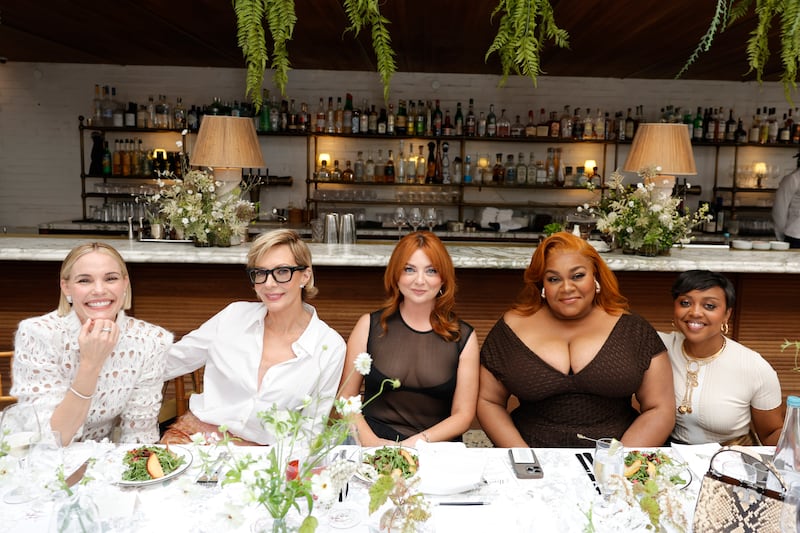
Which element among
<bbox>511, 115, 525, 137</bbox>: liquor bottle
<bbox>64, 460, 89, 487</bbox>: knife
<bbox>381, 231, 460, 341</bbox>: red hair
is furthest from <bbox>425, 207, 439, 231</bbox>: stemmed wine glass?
<bbox>64, 460, 89, 487</bbox>: knife

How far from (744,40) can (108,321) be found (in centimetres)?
469

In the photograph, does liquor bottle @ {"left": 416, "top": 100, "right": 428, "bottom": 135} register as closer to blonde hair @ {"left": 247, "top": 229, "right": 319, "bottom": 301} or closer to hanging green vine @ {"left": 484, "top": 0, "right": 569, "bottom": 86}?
blonde hair @ {"left": 247, "top": 229, "right": 319, "bottom": 301}

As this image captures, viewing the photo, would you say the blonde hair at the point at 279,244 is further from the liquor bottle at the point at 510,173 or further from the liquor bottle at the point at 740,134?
the liquor bottle at the point at 740,134

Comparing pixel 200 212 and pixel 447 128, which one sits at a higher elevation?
pixel 447 128

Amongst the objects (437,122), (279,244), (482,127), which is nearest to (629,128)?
(482,127)

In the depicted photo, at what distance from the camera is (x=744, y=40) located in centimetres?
467

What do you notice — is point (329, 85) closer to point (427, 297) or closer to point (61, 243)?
point (61, 243)

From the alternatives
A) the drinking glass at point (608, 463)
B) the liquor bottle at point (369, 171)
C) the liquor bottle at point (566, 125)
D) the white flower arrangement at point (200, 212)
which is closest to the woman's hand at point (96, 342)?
the drinking glass at point (608, 463)

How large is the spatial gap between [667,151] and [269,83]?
432cm

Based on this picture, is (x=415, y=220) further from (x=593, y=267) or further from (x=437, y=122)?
(x=437, y=122)

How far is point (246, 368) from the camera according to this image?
86.2 inches

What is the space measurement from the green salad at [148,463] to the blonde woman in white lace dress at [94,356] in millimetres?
345

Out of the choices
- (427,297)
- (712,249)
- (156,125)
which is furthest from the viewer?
(156,125)

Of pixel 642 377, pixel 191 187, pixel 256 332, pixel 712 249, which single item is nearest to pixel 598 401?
pixel 642 377
